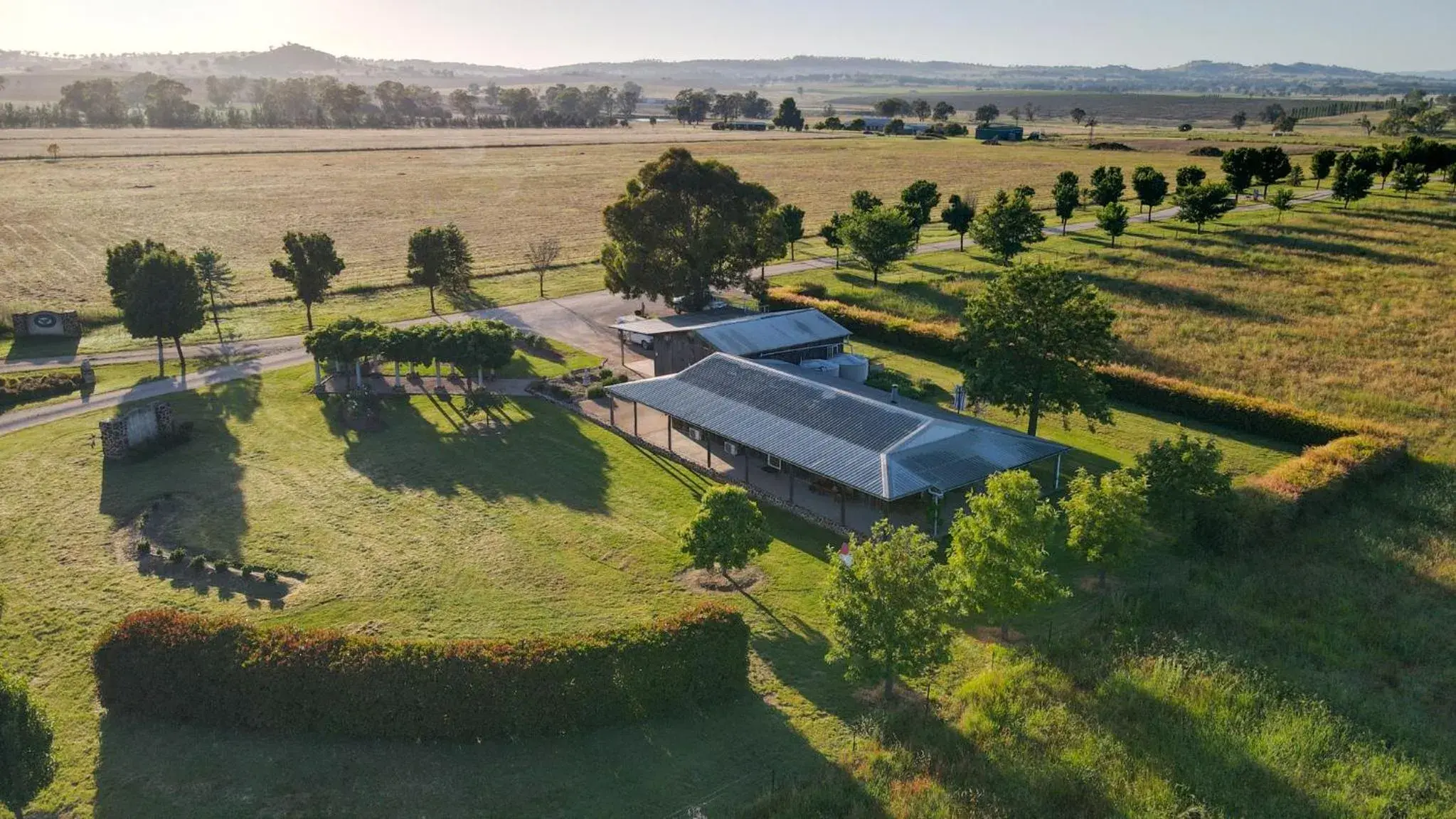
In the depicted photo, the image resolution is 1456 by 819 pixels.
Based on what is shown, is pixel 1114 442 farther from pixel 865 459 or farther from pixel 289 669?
pixel 289 669

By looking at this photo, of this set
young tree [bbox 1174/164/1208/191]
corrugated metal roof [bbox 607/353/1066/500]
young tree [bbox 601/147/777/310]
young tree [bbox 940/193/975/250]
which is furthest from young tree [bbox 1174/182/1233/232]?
corrugated metal roof [bbox 607/353/1066/500]

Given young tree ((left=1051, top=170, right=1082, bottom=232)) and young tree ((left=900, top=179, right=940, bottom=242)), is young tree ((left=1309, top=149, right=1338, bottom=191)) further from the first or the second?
young tree ((left=900, top=179, right=940, bottom=242))

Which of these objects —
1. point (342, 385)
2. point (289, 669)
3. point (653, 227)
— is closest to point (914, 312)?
point (653, 227)

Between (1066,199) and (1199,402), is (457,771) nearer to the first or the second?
(1199,402)

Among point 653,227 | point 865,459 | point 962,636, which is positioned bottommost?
point 962,636

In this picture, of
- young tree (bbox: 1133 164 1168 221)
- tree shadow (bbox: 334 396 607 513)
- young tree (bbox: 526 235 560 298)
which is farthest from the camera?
young tree (bbox: 1133 164 1168 221)

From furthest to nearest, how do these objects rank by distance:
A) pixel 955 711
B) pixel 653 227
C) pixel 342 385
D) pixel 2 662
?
pixel 653 227 → pixel 342 385 → pixel 2 662 → pixel 955 711

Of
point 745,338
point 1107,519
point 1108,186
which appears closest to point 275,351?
point 745,338
